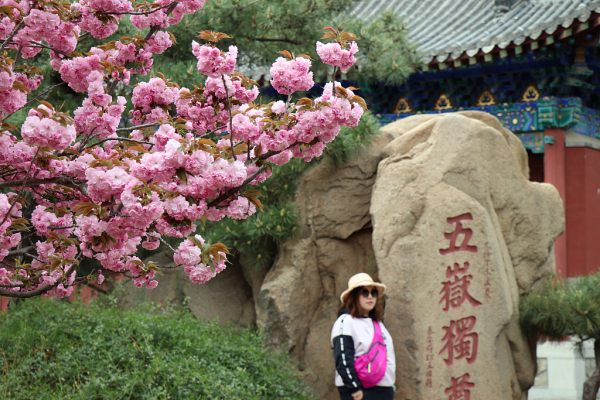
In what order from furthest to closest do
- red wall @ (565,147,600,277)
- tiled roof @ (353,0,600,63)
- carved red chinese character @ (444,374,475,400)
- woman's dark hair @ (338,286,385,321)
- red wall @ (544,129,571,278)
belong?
red wall @ (544,129,571,278), red wall @ (565,147,600,277), tiled roof @ (353,0,600,63), carved red chinese character @ (444,374,475,400), woman's dark hair @ (338,286,385,321)

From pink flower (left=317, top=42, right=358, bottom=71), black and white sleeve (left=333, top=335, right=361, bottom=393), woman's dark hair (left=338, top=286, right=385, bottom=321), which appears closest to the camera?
pink flower (left=317, top=42, right=358, bottom=71)

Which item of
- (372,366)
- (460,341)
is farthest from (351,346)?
(460,341)

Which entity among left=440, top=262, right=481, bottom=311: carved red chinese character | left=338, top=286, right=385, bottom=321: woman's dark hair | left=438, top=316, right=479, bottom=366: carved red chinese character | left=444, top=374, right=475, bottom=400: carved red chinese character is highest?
left=440, top=262, right=481, bottom=311: carved red chinese character

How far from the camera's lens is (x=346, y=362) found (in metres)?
3.96

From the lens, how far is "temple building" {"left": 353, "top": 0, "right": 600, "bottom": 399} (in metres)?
Result: 7.34

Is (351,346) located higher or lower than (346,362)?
higher

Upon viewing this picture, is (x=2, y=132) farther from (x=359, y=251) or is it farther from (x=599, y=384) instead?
(x=599, y=384)

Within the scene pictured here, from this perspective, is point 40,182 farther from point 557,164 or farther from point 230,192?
point 557,164

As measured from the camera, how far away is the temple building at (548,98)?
24.1 feet

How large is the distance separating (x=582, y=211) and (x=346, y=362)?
16.7ft

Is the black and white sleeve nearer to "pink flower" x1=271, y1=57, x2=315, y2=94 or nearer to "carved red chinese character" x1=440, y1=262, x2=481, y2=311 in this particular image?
"carved red chinese character" x1=440, y1=262, x2=481, y2=311

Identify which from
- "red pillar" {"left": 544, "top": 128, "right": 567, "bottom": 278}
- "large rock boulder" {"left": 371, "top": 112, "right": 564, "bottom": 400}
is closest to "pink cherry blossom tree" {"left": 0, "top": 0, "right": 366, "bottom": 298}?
"large rock boulder" {"left": 371, "top": 112, "right": 564, "bottom": 400}

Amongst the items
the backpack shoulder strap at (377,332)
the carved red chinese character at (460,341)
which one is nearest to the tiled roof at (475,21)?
the carved red chinese character at (460,341)

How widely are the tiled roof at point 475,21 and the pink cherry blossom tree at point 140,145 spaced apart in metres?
Answer: 4.60
